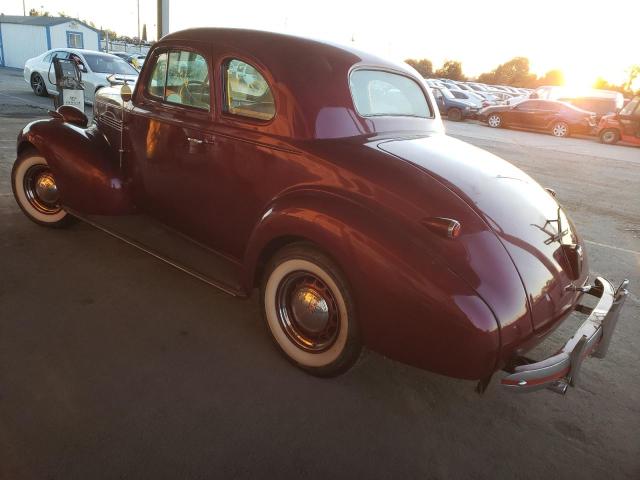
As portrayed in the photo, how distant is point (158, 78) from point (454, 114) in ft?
60.9

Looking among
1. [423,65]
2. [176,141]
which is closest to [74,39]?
[176,141]

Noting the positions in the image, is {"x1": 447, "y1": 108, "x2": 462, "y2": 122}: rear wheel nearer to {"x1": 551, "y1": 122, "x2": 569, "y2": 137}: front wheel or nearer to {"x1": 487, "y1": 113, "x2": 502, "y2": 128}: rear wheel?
{"x1": 487, "y1": 113, "x2": 502, "y2": 128}: rear wheel

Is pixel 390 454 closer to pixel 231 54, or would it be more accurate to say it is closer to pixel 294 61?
pixel 294 61

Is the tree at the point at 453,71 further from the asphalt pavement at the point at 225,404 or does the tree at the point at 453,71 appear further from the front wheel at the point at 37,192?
the front wheel at the point at 37,192

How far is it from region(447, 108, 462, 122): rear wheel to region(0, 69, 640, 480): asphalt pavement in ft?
58.0

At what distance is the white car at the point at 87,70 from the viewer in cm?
1149

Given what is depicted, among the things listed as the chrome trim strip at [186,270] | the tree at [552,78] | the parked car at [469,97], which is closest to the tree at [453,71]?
the tree at [552,78]

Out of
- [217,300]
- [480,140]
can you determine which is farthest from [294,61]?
[480,140]

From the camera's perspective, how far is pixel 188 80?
322 centimetres

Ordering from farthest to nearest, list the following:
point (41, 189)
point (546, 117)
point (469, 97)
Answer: point (469, 97) → point (546, 117) → point (41, 189)

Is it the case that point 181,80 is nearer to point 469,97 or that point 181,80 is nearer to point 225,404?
point 225,404

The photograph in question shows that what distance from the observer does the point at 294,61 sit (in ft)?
8.90

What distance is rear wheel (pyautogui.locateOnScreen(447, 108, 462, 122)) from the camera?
19.8m

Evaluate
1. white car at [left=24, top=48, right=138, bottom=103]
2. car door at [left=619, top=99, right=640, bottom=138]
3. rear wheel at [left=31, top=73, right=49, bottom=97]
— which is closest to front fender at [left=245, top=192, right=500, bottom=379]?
white car at [left=24, top=48, right=138, bottom=103]
